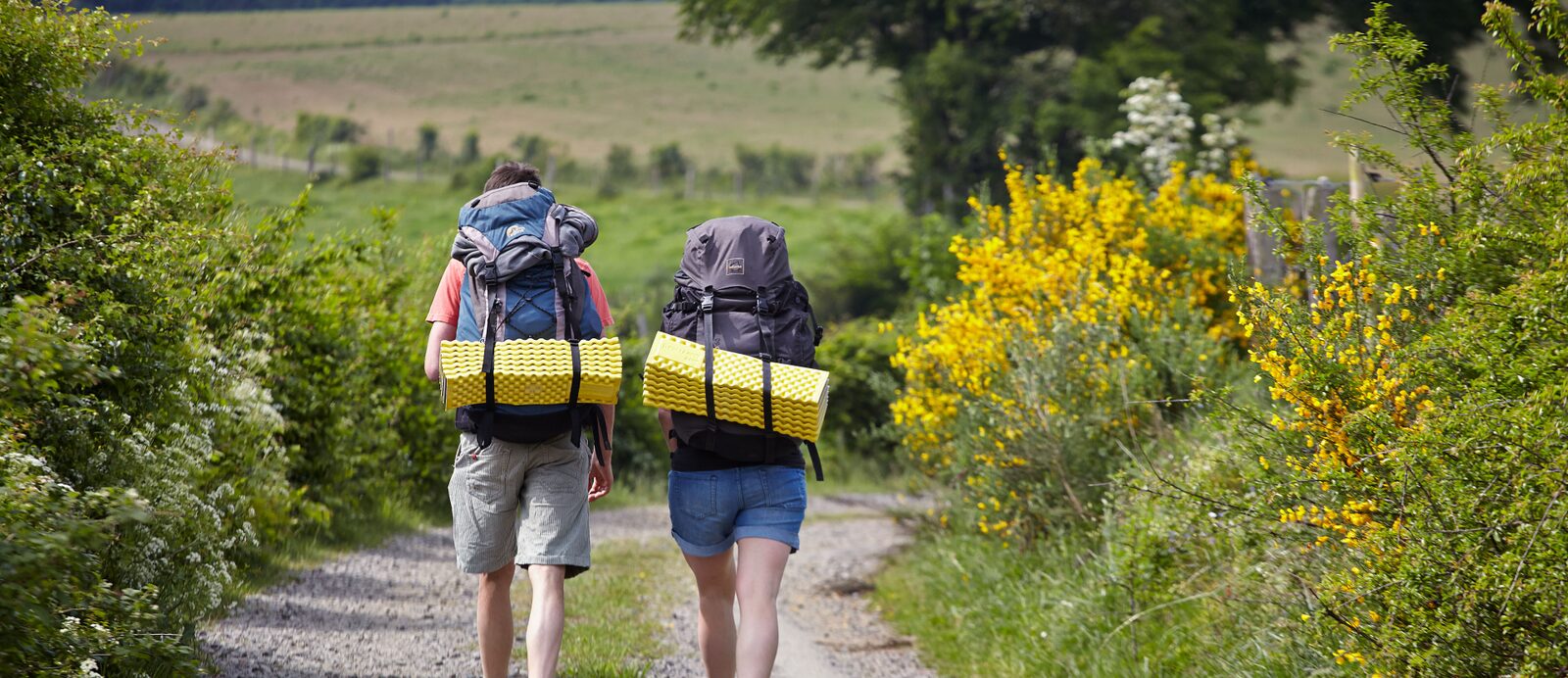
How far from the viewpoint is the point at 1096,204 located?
1030 centimetres

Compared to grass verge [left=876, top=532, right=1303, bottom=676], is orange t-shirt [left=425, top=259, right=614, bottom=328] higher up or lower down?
higher up

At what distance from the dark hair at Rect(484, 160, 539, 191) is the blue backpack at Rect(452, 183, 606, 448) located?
0.13 m

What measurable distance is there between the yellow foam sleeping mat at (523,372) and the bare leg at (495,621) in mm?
634

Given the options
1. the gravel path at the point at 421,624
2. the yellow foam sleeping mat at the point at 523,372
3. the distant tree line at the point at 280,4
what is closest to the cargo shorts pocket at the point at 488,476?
the yellow foam sleeping mat at the point at 523,372

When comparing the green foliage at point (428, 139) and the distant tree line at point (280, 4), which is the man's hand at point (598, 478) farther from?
the green foliage at point (428, 139)

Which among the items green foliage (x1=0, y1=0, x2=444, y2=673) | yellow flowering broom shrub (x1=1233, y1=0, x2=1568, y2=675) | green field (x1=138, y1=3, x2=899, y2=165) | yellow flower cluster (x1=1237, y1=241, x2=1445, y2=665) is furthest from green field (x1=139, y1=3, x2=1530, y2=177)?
yellow flower cluster (x1=1237, y1=241, x2=1445, y2=665)

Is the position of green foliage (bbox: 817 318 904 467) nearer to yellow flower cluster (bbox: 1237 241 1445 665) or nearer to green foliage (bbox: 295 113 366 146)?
yellow flower cluster (bbox: 1237 241 1445 665)

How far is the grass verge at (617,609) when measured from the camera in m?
6.07

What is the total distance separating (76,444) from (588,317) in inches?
66.6

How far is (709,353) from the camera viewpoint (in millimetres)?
4168

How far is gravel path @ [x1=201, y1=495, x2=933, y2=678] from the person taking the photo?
578 cm

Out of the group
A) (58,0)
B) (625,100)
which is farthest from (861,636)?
(625,100)

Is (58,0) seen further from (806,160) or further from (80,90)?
(806,160)

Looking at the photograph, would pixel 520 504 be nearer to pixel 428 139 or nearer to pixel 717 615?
pixel 717 615
